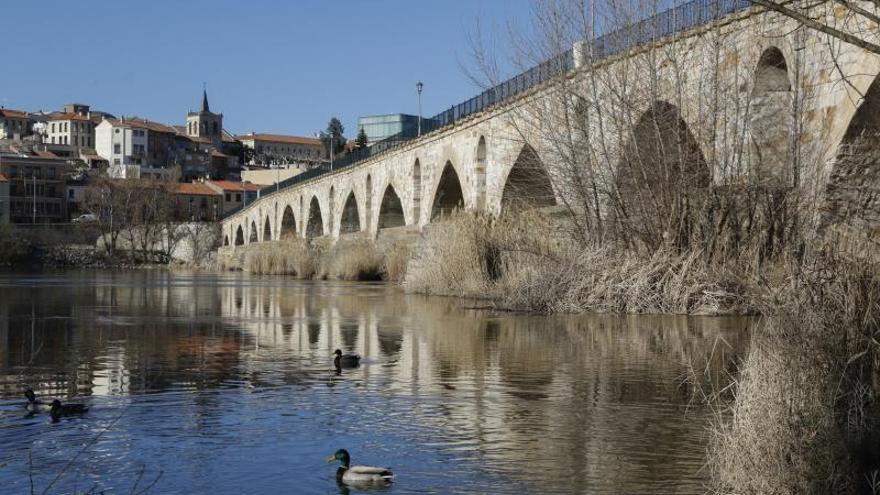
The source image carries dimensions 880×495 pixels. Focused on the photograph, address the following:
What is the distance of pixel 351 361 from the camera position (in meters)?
13.9

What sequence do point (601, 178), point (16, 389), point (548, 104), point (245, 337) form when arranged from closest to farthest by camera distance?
point (16, 389) < point (245, 337) < point (601, 178) < point (548, 104)

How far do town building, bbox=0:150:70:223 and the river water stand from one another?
381ft

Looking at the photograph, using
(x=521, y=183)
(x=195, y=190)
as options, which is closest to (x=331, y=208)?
(x=521, y=183)

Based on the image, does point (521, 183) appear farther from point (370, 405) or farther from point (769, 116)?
point (370, 405)

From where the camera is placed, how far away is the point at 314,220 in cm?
7888

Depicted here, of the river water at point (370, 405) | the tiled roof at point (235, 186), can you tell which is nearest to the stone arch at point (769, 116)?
the river water at point (370, 405)

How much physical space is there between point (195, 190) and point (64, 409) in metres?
137

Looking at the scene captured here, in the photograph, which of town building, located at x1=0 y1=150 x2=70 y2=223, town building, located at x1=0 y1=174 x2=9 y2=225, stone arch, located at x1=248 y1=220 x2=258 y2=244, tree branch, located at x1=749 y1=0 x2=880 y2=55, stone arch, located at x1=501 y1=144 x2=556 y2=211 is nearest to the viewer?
tree branch, located at x1=749 y1=0 x2=880 y2=55

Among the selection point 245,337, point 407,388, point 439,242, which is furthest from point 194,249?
point 407,388

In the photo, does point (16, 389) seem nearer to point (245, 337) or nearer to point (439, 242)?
point (245, 337)

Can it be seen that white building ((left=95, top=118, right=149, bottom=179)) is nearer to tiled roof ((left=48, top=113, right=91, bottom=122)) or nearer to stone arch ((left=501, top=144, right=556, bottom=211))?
tiled roof ((left=48, top=113, right=91, bottom=122))

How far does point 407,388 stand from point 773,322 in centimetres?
509

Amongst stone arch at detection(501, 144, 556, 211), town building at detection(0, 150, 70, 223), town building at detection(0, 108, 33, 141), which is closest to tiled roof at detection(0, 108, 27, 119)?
town building at detection(0, 108, 33, 141)

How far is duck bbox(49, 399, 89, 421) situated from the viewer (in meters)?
10.0
